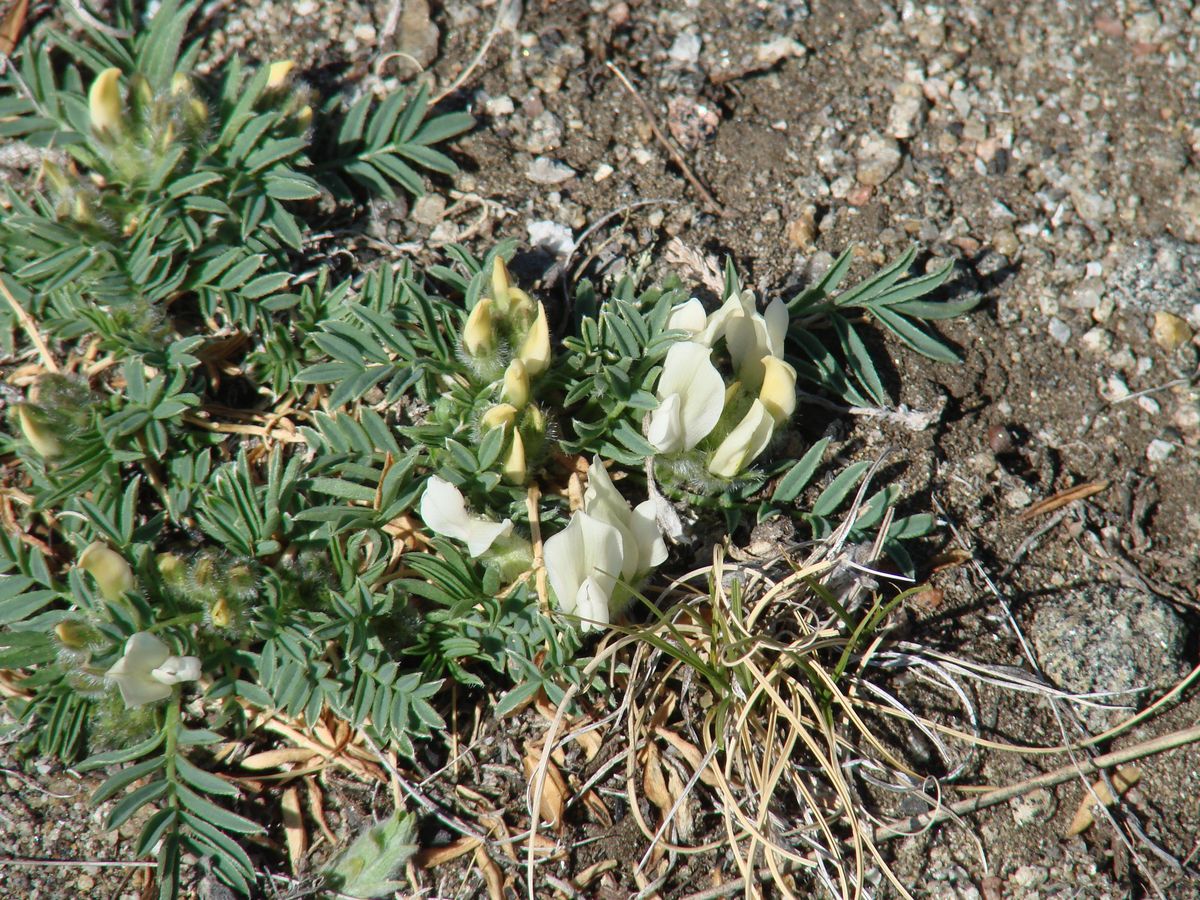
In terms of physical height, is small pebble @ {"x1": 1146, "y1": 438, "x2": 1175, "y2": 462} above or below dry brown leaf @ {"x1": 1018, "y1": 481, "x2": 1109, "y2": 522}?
above

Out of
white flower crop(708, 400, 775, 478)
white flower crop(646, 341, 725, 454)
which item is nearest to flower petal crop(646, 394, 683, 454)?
white flower crop(646, 341, 725, 454)

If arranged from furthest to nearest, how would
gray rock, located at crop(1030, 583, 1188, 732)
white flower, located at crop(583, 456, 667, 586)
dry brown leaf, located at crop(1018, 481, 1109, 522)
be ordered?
dry brown leaf, located at crop(1018, 481, 1109, 522) → gray rock, located at crop(1030, 583, 1188, 732) → white flower, located at crop(583, 456, 667, 586)

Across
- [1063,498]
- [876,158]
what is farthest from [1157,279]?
[876,158]

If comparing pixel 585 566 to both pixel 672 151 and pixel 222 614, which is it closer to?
pixel 222 614

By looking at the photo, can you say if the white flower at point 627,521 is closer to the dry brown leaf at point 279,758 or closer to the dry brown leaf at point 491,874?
the dry brown leaf at point 491,874

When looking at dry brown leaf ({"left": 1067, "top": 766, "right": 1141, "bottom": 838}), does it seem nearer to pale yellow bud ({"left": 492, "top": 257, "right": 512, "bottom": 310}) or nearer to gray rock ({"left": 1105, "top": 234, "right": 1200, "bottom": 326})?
gray rock ({"left": 1105, "top": 234, "right": 1200, "bottom": 326})

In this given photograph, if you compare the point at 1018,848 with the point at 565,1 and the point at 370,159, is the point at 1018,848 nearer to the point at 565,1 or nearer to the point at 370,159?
the point at 370,159

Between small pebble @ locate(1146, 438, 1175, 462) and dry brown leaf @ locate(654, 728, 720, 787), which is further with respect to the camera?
small pebble @ locate(1146, 438, 1175, 462)

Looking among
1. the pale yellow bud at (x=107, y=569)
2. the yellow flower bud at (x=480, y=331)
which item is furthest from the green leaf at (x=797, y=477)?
the pale yellow bud at (x=107, y=569)
